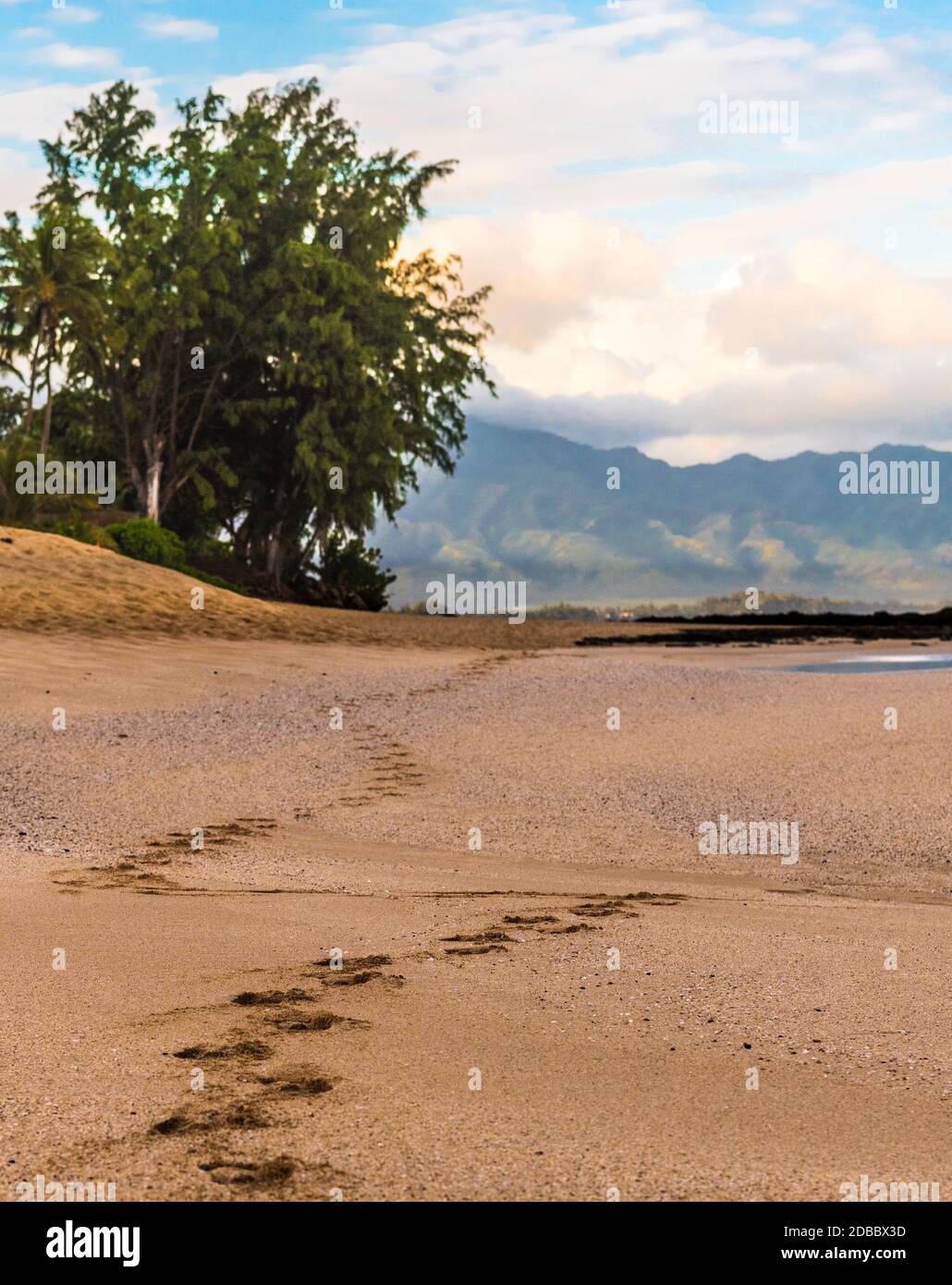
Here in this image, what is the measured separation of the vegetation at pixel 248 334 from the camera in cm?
4375

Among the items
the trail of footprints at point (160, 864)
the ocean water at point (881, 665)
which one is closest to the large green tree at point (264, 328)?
the ocean water at point (881, 665)

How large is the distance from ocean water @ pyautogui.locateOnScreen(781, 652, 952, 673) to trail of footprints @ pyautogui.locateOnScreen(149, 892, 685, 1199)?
1861cm

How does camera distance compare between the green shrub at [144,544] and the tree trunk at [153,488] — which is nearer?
the green shrub at [144,544]

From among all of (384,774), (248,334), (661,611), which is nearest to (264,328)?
(248,334)

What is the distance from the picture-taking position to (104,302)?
4325 centimetres

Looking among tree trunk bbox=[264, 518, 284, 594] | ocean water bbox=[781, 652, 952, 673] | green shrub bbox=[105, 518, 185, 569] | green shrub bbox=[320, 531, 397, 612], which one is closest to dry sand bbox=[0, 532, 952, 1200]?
ocean water bbox=[781, 652, 952, 673]

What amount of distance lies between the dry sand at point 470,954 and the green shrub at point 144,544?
1884 centimetres

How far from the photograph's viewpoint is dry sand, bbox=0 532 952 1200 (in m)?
4.22

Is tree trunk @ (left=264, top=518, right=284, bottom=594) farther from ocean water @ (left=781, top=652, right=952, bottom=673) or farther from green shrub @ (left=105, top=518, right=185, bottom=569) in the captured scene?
ocean water @ (left=781, top=652, right=952, bottom=673)

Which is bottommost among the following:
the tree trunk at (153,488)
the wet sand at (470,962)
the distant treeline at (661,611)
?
the wet sand at (470,962)

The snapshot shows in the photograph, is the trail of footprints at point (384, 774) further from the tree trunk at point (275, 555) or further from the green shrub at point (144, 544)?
the tree trunk at point (275, 555)

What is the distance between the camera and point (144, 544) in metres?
36.0

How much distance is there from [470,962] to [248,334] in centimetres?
4184
